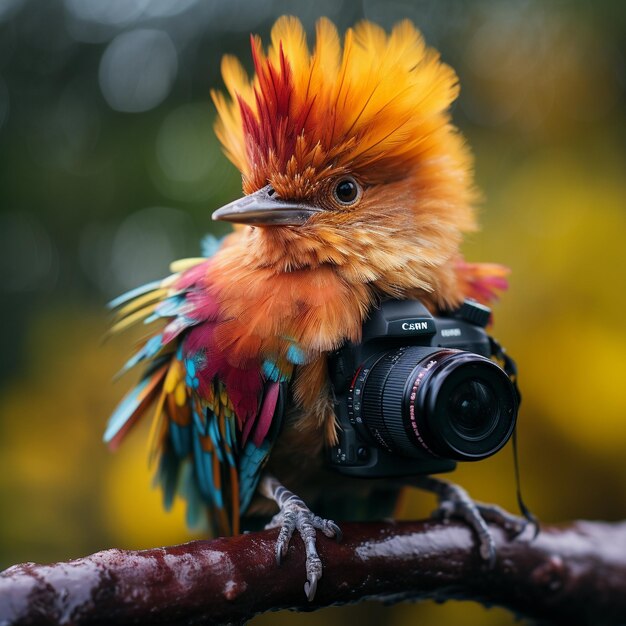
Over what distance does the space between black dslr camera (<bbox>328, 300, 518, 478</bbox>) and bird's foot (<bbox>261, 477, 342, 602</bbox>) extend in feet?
0.34

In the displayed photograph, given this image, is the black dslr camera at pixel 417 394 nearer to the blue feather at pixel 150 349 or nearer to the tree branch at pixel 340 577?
the tree branch at pixel 340 577

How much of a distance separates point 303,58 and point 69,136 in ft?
6.51

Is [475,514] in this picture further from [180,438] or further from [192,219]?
[192,219]

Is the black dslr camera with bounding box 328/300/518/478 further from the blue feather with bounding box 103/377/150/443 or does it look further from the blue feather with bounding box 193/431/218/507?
the blue feather with bounding box 103/377/150/443

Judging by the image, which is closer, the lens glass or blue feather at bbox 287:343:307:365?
the lens glass

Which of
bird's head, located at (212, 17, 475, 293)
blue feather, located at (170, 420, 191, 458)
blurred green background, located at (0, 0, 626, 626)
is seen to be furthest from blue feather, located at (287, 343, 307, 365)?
blurred green background, located at (0, 0, 626, 626)

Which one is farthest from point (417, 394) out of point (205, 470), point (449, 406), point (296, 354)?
point (205, 470)

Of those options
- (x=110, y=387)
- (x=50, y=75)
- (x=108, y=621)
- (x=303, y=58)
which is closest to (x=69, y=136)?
(x=50, y=75)

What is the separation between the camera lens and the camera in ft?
3.44

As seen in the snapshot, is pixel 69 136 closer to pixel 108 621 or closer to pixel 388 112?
pixel 388 112

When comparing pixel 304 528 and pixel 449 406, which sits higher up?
pixel 449 406

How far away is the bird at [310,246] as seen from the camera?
1231 millimetres

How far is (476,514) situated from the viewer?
4.66 feet

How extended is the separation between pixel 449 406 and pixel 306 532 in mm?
339
